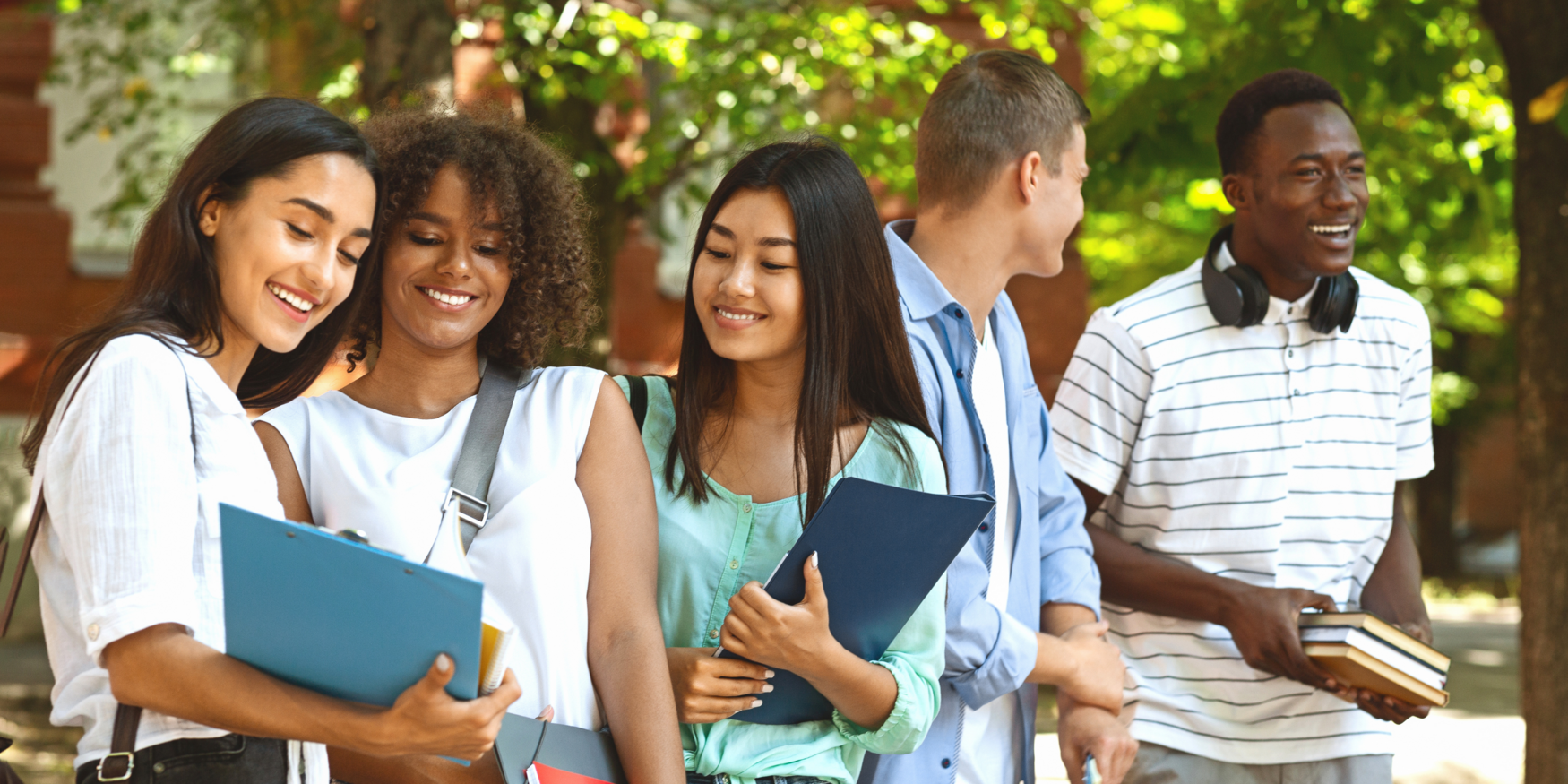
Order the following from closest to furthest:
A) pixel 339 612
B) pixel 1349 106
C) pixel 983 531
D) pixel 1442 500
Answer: pixel 339 612 < pixel 983 531 < pixel 1349 106 < pixel 1442 500

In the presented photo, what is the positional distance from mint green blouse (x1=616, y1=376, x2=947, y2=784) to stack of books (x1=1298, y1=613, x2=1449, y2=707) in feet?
3.20

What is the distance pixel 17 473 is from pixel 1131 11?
7.61m

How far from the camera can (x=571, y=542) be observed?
2.27 m

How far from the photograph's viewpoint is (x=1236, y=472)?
3.22 meters

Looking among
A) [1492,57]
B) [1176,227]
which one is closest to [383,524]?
[1492,57]

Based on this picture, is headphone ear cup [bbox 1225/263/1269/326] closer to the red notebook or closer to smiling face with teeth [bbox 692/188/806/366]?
smiling face with teeth [bbox 692/188/806/366]

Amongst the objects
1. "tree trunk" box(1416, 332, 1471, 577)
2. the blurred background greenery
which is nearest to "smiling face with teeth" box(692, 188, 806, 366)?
the blurred background greenery

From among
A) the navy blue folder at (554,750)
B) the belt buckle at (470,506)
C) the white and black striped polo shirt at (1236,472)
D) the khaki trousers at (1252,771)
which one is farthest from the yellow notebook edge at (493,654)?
the khaki trousers at (1252,771)

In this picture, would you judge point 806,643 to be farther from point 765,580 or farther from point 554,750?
point 554,750

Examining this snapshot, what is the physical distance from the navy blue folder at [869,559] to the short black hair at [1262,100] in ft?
5.66

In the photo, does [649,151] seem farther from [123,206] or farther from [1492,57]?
[1492,57]

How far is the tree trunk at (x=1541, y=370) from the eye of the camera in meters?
4.88

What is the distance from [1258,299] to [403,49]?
10.2ft

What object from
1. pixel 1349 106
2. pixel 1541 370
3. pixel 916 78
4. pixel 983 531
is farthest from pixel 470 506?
pixel 916 78
